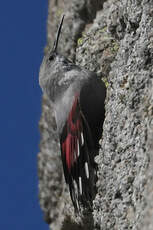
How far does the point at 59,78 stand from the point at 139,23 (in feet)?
3.03

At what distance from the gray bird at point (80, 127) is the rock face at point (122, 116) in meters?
0.08

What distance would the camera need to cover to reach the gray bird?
12.0 feet

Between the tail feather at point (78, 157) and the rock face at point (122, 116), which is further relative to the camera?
the tail feather at point (78, 157)

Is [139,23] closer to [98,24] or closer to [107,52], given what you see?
[107,52]

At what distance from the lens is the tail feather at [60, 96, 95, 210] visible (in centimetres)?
363

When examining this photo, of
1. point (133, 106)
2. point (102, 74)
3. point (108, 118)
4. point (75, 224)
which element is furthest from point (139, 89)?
point (75, 224)

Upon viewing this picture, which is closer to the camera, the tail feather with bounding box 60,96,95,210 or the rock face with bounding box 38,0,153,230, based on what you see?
the rock face with bounding box 38,0,153,230

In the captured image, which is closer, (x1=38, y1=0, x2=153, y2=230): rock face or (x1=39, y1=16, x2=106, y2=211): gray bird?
(x1=38, y1=0, x2=153, y2=230): rock face

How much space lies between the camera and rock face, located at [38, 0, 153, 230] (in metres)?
2.98

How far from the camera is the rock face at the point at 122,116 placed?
2977 mm

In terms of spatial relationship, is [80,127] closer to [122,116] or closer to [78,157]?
[78,157]

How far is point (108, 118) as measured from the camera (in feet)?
11.9

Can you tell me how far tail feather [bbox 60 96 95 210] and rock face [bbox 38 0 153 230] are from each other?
7 centimetres

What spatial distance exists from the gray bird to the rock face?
0.08 metres
